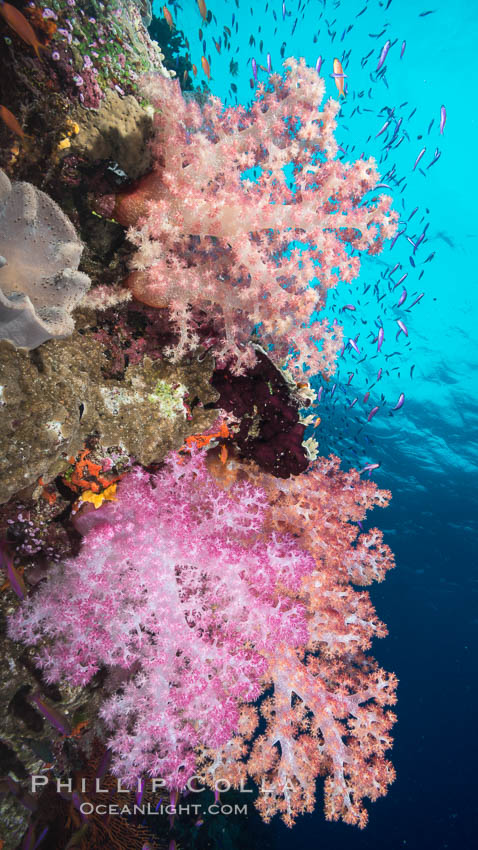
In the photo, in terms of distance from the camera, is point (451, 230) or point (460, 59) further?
point (451, 230)

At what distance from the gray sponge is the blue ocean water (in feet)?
51.3

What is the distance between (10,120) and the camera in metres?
2.23

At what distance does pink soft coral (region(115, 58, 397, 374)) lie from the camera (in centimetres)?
277

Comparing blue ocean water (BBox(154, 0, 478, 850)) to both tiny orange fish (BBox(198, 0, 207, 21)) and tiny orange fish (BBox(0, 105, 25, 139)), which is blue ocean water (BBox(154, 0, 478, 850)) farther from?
tiny orange fish (BBox(0, 105, 25, 139))

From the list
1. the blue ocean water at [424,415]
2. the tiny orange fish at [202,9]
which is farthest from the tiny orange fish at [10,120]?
the blue ocean water at [424,415]

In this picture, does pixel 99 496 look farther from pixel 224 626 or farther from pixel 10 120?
pixel 10 120

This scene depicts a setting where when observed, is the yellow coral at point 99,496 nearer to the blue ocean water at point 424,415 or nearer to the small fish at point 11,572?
the small fish at point 11,572

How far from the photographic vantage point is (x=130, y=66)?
9.05 ft

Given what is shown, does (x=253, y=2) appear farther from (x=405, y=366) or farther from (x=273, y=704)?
(x=273, y=704)

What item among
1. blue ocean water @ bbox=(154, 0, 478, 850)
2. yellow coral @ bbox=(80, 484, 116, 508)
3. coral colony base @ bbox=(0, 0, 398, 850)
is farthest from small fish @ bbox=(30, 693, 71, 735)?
blue ocean water @ bbox=(154, 0, 478, 850)

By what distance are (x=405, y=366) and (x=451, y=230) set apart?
8555mm

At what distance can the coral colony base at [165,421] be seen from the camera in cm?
255

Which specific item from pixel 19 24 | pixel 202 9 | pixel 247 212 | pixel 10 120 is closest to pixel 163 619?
pixel 247 212

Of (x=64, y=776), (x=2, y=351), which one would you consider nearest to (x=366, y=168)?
(x=2, y=351)
